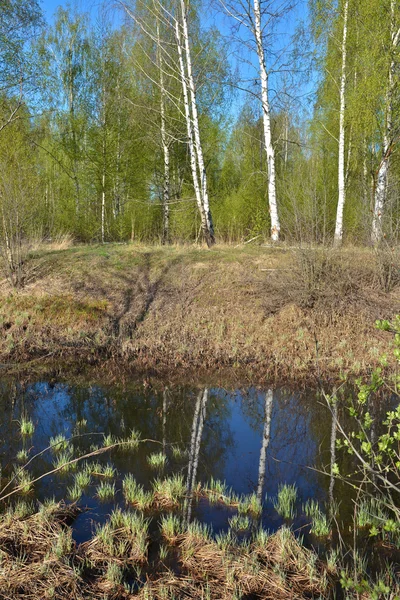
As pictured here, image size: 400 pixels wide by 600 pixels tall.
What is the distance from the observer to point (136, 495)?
4859 mm

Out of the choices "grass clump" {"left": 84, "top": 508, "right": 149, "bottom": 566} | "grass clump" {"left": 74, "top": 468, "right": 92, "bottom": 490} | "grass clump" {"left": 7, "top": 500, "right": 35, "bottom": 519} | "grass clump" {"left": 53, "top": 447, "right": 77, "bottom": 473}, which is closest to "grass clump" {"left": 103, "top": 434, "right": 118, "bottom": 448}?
"grass clump" {"left": 53, "top": 447, "right": 77, "bottom": 473}

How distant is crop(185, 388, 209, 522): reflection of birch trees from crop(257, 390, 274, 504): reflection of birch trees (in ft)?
2.26

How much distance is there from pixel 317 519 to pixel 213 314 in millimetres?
6842

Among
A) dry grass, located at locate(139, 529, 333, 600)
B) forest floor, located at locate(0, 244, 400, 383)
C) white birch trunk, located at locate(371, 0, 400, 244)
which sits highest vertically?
white birch trunk, located at locate(371, 0, 400, 244)

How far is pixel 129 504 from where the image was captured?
4848mm

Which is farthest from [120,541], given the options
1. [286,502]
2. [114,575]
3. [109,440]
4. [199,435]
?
[199,435]

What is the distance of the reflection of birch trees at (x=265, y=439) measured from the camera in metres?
5.31

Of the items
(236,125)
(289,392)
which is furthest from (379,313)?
(236,125)

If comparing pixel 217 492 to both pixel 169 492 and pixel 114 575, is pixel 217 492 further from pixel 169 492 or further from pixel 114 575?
pixel 114 575

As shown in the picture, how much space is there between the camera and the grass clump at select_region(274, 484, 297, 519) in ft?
15.4

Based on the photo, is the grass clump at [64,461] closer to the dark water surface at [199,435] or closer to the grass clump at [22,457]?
the dark water surface at [199,435]

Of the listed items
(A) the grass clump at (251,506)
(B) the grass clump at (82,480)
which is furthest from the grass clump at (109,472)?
(A) the grass clump at (251,506)

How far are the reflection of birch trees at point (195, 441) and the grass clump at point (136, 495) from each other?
1.23ft

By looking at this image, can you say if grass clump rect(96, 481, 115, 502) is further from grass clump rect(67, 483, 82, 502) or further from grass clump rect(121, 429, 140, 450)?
grass clump rect(121, 429, 140, 450)
